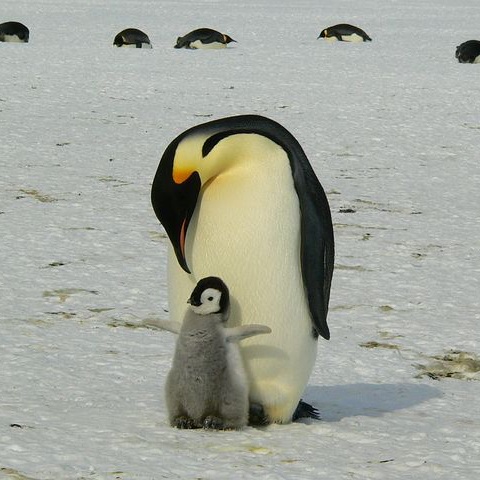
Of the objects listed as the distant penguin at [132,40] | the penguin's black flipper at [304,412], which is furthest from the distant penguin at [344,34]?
the penguin's black flipper at [304,412]

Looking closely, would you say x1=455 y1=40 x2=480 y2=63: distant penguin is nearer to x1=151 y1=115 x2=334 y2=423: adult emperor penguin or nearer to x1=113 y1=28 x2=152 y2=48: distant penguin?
x1=113 y1=28 x2=152 y2=48: distant penguin

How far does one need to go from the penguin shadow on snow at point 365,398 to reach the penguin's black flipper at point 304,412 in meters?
0.02

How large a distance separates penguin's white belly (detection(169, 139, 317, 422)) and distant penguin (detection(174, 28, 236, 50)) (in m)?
15.3

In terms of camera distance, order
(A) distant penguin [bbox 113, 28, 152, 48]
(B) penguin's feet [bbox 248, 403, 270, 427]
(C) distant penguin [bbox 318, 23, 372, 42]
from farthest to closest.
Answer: (C) distant penguin [bbox 318, 23, 372, 42] < (A) distant penguin [bbox 113, 28, 152, 48] < (B) penguin's feet [bbox 248, 403, 270, 427]

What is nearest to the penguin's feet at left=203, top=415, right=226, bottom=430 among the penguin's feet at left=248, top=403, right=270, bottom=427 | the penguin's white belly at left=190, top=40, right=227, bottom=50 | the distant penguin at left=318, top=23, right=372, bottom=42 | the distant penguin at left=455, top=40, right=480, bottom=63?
the penguin's feet at left=248, top=403, right=270, bottom=427

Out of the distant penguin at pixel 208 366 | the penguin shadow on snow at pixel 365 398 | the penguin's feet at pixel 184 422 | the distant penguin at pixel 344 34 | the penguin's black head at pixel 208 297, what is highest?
the distant penguin at pixel 344 34

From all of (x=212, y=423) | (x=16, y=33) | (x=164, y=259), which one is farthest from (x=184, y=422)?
(x=16, y=33)

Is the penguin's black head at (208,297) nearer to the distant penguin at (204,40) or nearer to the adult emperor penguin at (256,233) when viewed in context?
the adult emperor penguin at (256,233)

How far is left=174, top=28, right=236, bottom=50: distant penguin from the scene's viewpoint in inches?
736

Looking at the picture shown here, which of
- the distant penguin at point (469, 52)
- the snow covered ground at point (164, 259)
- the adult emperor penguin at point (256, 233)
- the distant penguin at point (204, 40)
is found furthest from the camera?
the distant penguin at point (204, 40)

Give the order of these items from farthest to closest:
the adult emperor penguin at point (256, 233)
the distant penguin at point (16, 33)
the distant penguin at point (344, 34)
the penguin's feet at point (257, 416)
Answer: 1. the distant penguin at point (344, 34)
2. the distant penguin at point (16, 33)
3. the penguin's feet at point (257, 416)
4. the adult emperor penguin at point (256, 233)

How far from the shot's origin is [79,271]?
5672mm

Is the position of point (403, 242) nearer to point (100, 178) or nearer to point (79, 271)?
point (79, 271)

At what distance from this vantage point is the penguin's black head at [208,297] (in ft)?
11.0
